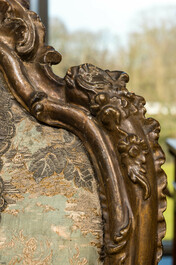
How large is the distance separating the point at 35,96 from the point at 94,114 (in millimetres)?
72

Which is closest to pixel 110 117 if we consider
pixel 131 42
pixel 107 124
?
pixel 107 124

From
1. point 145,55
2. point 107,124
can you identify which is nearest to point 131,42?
point 145,55

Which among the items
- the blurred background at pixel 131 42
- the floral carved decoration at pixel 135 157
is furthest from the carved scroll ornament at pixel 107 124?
the blurred background at pixel 131 42

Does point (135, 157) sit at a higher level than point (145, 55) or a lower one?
lower

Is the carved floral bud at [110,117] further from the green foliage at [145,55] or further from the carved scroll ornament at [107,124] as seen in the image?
the green foliage at [145,55]

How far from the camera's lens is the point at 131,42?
10.2 feet

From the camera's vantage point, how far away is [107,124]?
505 millimetres

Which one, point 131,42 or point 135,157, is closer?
point 135,157

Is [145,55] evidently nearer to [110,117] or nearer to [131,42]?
[131,42]

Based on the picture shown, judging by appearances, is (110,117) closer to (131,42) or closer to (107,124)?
(107,124)

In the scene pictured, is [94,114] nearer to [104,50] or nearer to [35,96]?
[35,96]

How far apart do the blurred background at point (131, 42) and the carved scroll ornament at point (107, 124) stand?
8.07ft

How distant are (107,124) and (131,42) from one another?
2.68 meters

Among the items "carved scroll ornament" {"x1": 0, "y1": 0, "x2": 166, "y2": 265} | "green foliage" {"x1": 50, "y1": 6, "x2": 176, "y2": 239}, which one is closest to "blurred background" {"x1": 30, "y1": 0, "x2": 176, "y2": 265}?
"green foliage" {"x1": 50, "y1": 6, "x2": 176, "y2": 239}
